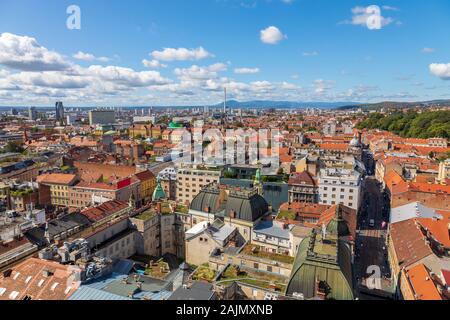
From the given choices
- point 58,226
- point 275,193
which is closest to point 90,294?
point 58,226

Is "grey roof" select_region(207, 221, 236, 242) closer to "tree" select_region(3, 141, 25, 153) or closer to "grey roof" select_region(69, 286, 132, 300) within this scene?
"grey roof" select_region(69, 286, 132, 300)

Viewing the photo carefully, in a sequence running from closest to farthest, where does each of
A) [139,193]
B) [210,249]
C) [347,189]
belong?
[210,249], [347,189], [139,193]

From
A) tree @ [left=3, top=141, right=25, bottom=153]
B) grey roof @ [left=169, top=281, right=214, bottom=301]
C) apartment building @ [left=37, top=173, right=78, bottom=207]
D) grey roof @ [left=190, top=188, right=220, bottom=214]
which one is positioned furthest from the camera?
tree @ [left=3, top=141, right=25, bottom=153]

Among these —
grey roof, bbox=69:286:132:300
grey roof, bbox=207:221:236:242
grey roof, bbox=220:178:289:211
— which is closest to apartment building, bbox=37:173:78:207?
grey roof, bbox=207:221:236:242

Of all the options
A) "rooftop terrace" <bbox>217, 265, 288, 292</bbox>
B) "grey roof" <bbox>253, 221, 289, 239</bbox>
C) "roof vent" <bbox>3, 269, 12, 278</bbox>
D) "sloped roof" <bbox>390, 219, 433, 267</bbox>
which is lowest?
"sloped roof" <bbox>390, 219, 433, 267</bbox>

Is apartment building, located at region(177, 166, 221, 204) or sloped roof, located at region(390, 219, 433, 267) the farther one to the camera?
apartment building, located at region(177, 166, 221, 204)
